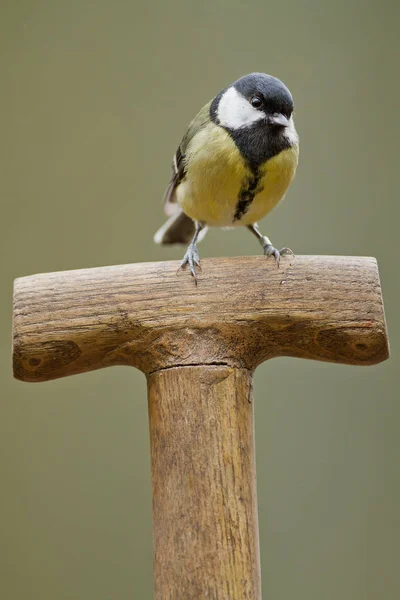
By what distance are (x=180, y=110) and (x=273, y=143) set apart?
102cm

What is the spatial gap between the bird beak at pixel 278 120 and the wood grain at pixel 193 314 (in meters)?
0.29

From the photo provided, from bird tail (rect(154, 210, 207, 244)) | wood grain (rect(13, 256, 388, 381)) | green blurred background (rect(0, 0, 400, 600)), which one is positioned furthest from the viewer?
green blurred background (rect(0, 0, 400, 600))

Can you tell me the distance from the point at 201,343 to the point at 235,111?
47 cm

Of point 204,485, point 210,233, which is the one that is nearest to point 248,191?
point 204,485

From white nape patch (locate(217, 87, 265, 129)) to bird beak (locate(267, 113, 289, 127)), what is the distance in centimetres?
1

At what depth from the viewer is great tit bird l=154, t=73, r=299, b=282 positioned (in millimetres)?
1340

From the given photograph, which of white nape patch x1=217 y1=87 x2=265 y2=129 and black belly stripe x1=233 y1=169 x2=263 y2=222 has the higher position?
white nape patch x1=217 y1=87 x2=265 y2=129

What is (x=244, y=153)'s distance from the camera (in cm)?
133

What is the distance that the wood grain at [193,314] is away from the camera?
1.13m

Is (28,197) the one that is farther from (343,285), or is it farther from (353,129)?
(343,285)

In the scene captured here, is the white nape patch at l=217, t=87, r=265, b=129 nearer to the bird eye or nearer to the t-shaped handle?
the bird eye

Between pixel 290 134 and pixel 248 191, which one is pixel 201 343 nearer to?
pixel 248 191

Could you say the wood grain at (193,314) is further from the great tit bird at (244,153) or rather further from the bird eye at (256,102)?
the bird eye at (256,102)

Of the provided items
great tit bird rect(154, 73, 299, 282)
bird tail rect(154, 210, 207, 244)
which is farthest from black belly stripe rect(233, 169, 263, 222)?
bird tail rect(154, 210, 207, 244)
